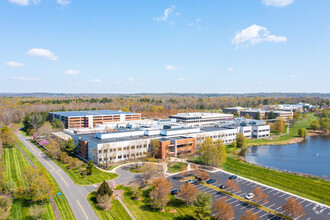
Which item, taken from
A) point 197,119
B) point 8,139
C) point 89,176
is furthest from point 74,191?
point 197,119

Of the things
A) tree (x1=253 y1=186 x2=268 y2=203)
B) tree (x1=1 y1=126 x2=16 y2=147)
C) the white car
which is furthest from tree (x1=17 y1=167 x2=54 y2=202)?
tree (x1=1 y1=126 x2=16 y2=147)

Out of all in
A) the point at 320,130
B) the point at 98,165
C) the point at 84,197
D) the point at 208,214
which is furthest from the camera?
the point at 320,130

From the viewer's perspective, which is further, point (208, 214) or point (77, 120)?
point (77, 120)

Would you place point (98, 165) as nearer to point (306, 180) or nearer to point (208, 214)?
point (208, 214)

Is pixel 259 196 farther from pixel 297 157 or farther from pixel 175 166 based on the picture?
pixel 297 157

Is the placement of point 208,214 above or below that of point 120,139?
below

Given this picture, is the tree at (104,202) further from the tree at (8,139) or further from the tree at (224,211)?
the tree at (8,139)

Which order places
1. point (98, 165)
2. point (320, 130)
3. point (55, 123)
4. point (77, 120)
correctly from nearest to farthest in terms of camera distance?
1. point (98, 165)
2. point (55, 123)
3. point (77, 120)
4. point (320, 130)

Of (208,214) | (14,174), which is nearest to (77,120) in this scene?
(14,174)
